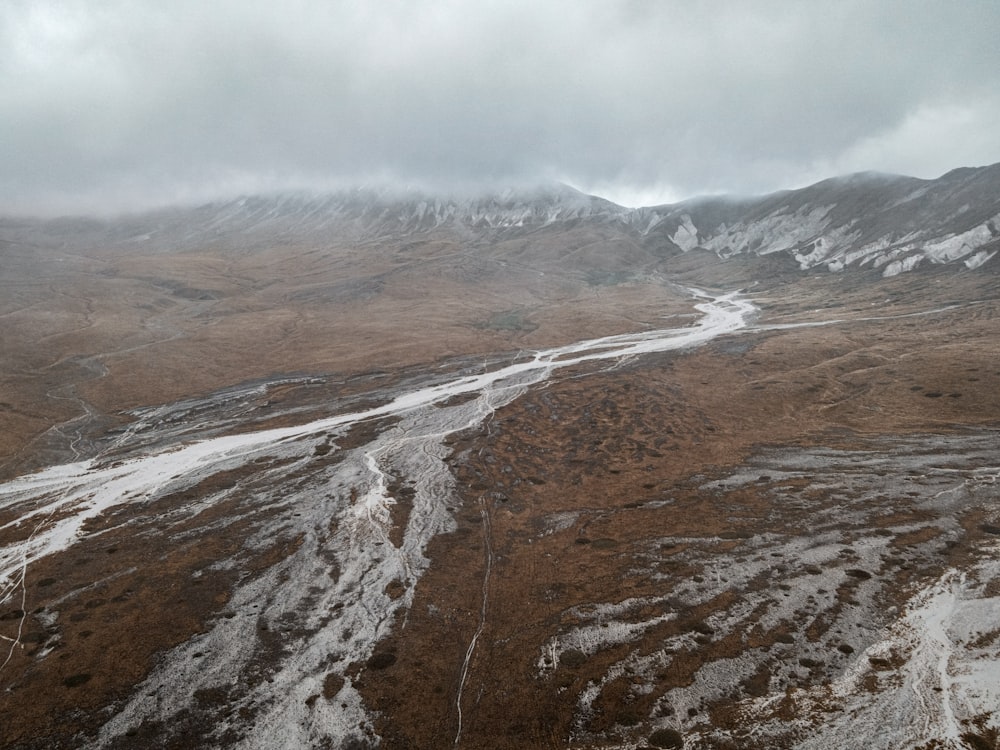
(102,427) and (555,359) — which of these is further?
(555,359)

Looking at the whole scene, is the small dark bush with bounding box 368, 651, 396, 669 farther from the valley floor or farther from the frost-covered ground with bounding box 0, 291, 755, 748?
the valley floor

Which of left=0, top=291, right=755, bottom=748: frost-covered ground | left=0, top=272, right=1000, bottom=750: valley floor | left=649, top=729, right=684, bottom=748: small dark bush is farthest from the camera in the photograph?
left=0, top=291, right=755, bottom=748: frost-covered ground

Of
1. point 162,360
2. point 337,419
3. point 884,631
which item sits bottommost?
point 884,631

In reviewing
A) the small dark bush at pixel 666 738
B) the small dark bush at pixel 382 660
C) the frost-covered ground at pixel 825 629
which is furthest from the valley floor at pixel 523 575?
the small dark bush at pixel 382 660

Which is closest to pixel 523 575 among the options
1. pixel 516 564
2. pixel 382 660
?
pixel 516 564

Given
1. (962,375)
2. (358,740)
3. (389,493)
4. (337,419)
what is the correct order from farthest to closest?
(337,419)
(962,375)
(389,493)
(358,740)

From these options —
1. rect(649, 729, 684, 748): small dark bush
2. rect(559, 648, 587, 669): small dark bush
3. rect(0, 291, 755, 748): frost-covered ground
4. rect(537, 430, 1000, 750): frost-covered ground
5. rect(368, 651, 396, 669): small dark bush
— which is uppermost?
rect(0, 291, 755, 748): frost-covered ground

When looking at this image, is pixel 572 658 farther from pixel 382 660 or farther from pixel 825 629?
pixel 825 629

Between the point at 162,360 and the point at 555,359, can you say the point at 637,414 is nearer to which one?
the point at 555,359

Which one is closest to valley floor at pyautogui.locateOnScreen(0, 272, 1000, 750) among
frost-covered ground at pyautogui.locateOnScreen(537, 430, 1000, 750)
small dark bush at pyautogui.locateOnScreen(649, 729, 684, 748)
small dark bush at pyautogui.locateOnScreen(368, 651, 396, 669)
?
frost-covered ground at pyautogui.locateOnScreen(537, 430, 1000, 750)

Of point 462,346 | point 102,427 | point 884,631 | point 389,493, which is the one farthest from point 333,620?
point 462,346

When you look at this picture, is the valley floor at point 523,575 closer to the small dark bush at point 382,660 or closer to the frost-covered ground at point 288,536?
the frost-covered ground at point 288,536
